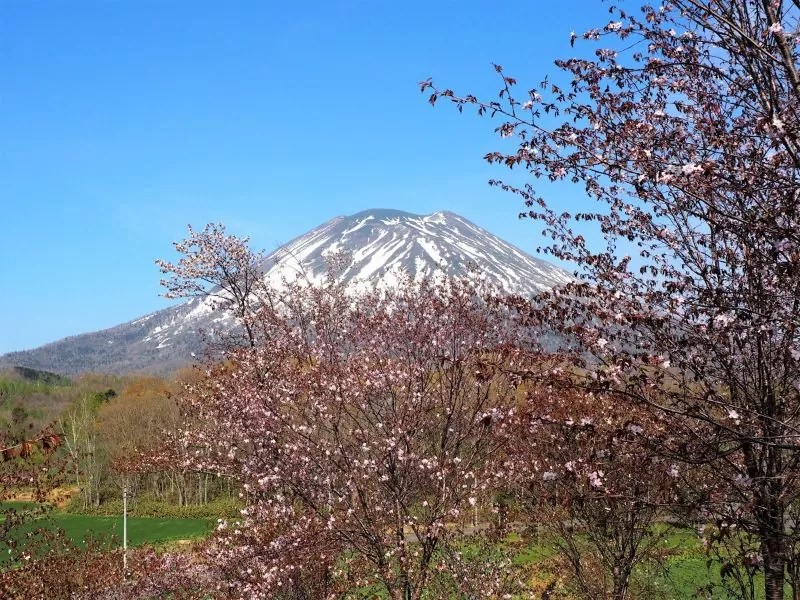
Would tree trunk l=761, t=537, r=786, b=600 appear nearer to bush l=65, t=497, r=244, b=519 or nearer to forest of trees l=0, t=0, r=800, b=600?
forest of trees l=0, t=0, r=800, b=600

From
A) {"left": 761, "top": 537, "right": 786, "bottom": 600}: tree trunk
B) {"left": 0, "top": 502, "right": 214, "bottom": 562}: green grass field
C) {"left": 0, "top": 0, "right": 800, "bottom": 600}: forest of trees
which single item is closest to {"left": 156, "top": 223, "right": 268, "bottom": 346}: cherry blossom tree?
{"left": 0, "top": 0, "right": 800, "bottom": 600}: forest of trees

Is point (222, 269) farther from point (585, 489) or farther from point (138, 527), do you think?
point (138, 527)

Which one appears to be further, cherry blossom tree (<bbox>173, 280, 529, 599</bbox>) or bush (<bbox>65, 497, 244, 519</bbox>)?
bush (<bbox>65, 497, 244, 519</bbox>)

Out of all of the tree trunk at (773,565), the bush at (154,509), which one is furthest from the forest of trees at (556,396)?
the bush at (154,509)

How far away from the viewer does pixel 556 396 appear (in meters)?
10.4

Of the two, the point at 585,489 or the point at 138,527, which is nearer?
the point at 585,489

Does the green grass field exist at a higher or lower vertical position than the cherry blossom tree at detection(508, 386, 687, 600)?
lower

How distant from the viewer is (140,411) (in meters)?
57.9

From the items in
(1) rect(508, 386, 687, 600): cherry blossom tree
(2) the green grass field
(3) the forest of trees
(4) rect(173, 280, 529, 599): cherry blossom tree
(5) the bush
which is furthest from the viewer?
(5) the bush

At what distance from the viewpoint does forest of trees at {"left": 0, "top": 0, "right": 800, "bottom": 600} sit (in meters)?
4.61

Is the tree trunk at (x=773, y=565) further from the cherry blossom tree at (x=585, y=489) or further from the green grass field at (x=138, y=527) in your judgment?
the green grass field at (x=138, y=527)

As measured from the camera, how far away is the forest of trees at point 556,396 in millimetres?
4609

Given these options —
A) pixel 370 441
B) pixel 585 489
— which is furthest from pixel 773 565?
pixel 370 441

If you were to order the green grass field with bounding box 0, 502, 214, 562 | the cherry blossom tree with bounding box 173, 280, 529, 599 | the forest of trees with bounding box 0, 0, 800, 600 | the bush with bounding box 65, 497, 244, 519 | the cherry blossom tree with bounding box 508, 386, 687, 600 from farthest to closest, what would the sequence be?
the bush with bounding box 65, 497, 244, 519 → the green grass field with bounding box 0, 502, 214, 562 → the cherry blossom tree with bounding box 173, 280, 529, 599 → the cherry blossom tree with bounding box 508, 386, 687, 600 → the forest of trees with bounding box 0, 0, 800, 600
